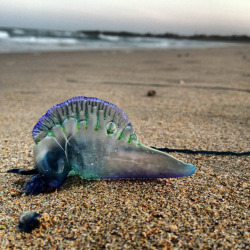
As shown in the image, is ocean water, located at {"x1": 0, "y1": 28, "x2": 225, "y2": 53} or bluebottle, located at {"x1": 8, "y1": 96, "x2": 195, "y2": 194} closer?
bluebottle, located at {"x1": 8, "y1": 96, "x2": 195, "y2": 194}

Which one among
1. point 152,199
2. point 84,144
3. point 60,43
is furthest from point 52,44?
point 152,199

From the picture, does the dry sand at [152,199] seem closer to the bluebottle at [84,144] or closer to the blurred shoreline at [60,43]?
the bluebottle at [84,144]

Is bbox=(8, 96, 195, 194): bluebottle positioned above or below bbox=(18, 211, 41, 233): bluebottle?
above

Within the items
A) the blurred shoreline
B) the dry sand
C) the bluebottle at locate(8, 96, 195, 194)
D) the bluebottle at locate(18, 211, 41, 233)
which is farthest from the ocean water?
the bluebottle at locate(18, 211, 41, 233)

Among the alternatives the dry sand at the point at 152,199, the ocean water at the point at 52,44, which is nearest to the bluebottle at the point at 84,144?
the dry sand at the point at 152,199

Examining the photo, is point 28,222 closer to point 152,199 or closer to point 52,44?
point 152,199

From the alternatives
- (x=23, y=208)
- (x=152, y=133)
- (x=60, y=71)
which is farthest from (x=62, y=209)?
(x=60, y=71)

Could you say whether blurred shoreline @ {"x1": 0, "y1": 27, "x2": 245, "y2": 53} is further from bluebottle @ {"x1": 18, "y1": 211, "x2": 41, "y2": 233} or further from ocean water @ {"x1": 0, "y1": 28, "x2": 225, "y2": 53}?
bluebottle @ {"x1": 18, "y1": 211, "x2": 41, "y2": 233}

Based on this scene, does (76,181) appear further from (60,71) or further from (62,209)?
(60,71)
